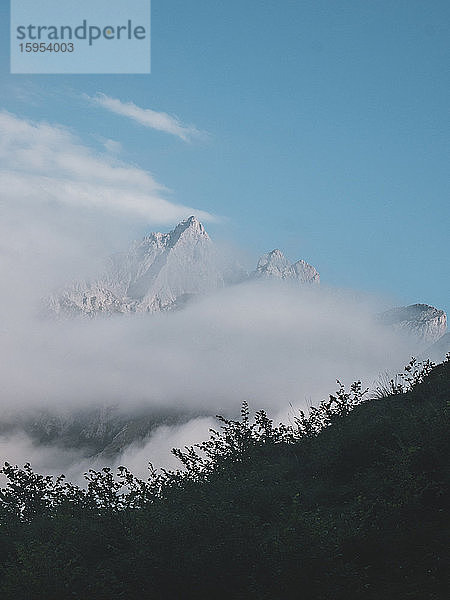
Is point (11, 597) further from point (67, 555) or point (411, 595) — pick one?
point (411, 595)

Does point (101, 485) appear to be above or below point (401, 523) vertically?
above

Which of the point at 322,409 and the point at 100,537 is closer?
the point at 100,537

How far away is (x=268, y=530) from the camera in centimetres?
1240

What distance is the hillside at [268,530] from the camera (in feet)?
32.9

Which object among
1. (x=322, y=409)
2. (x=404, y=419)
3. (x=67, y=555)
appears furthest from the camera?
(x=322, y=409)

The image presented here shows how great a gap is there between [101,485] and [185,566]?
730 centimetres

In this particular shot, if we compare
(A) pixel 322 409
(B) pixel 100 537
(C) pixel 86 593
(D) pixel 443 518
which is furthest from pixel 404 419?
(C) pixel 86 593

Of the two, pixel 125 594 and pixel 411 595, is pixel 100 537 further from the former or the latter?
pixel 411 595

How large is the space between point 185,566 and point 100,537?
142 inches

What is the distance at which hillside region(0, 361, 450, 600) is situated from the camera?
10016mm

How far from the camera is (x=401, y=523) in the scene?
11.8 metres

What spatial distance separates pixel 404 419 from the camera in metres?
16.6

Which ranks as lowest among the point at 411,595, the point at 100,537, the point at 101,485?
the point at 411,595

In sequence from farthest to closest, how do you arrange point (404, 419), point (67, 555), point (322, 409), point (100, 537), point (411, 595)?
point (322, 409) < point (404, 419) < point (100, 537) < point (67, 555) < point (411, 595)
